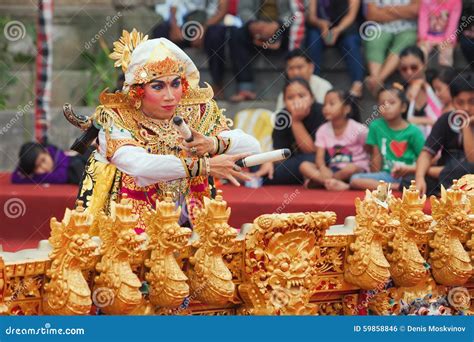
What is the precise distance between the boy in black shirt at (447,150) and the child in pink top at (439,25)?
0.87m

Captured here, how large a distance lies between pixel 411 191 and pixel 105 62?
360cm

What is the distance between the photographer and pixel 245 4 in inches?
383

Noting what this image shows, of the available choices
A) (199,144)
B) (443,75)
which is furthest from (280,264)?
(443,75)

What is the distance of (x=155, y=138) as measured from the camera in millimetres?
6852

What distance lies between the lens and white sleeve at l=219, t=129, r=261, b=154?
6883 mm

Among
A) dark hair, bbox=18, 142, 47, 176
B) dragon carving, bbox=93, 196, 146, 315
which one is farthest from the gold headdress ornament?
dark hair, bbox=18, 142, 47, 176

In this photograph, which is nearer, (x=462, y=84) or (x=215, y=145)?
(x=215, y=145)

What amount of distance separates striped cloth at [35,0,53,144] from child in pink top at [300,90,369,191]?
151 centimetres

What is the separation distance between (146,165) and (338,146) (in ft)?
8.16

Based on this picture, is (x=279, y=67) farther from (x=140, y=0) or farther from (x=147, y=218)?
(x=147, y=218)

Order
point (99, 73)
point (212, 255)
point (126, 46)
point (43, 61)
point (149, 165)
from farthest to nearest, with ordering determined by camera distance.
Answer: point (99, 73)
point (43, 61)
point (126, 46)
point (149, 165)
point (212, 255)

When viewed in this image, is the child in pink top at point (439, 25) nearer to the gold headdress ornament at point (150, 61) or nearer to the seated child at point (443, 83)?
the seated child at point (443, 83)

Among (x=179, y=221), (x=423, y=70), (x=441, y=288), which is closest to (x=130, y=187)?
(x=179, y=221)

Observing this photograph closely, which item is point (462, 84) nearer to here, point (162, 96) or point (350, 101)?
point (350, 101)
